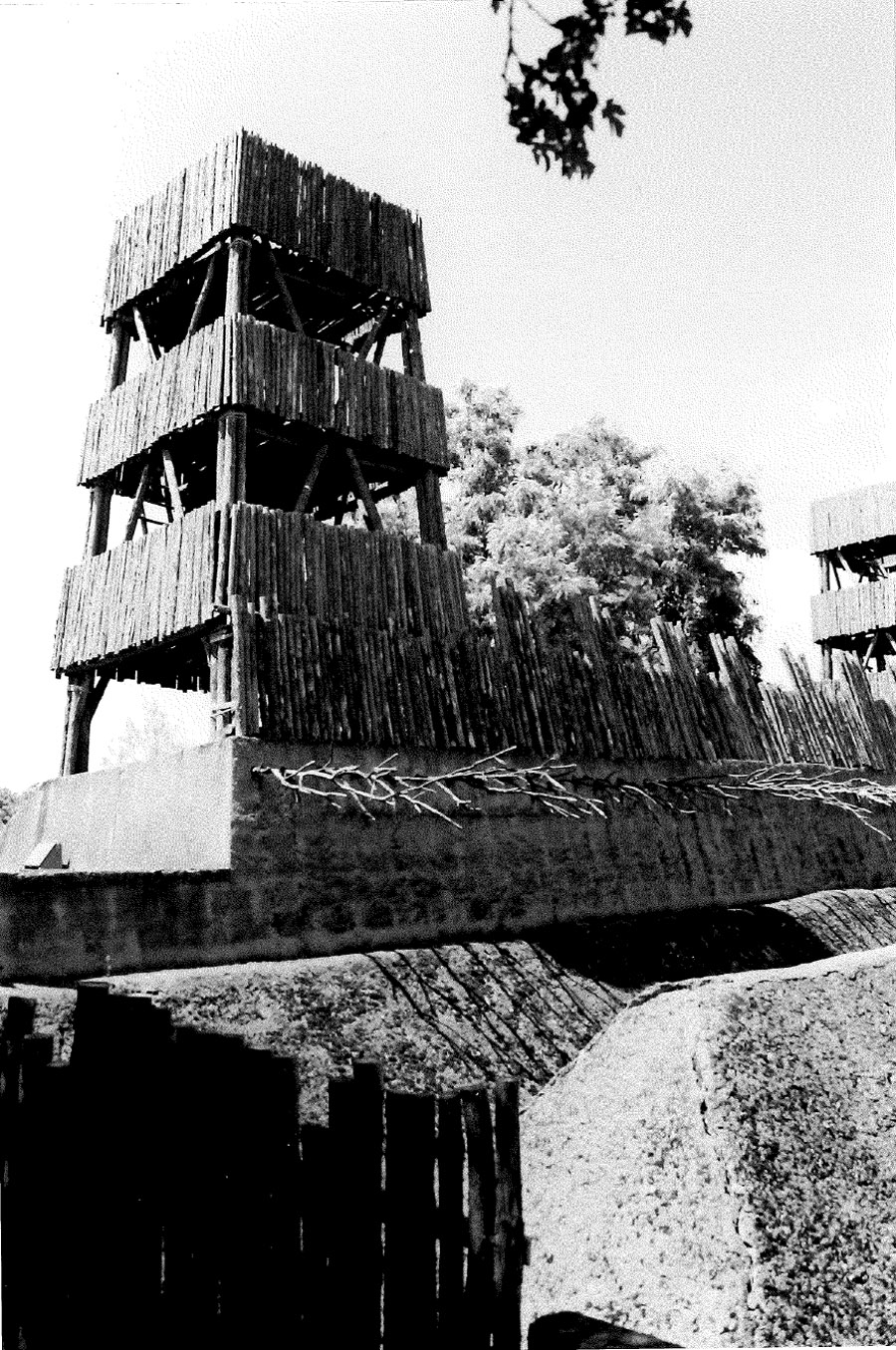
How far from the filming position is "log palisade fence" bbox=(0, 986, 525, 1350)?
3.30 metres

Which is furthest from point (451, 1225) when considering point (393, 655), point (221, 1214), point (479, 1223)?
point (393, 655)

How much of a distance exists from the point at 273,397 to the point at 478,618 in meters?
10.7

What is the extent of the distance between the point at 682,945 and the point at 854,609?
70.3 feet

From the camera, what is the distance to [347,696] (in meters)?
12.1

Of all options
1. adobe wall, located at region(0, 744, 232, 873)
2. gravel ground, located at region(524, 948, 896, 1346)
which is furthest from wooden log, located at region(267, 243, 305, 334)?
gravel ground, located at region(524, 948, 896, 1346)

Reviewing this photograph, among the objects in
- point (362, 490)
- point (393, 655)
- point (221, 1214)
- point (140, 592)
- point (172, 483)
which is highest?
point (362, 490)

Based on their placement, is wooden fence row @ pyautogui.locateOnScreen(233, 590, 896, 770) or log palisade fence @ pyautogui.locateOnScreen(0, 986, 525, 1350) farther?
wooden fence row @ pyautogui.locateOnScreen(233, 590, 896, 770)

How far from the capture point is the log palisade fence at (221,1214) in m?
3.30

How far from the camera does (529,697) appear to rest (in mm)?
13961

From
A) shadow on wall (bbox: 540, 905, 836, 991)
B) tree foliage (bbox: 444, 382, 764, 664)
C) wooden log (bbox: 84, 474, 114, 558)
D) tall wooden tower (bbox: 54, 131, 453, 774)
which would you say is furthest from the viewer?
tree foliage (bbox: 444, 382, 764, 664)

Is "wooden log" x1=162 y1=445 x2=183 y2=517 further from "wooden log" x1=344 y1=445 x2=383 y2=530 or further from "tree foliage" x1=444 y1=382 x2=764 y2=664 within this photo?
"tree foliage" x1=444 y1=382 x2=764 y2=664

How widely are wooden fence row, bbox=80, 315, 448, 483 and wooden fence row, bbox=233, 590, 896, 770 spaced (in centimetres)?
409

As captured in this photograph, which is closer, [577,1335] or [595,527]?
[577,1335]

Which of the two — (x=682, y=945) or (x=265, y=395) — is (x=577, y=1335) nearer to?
(x=682, y=945)
